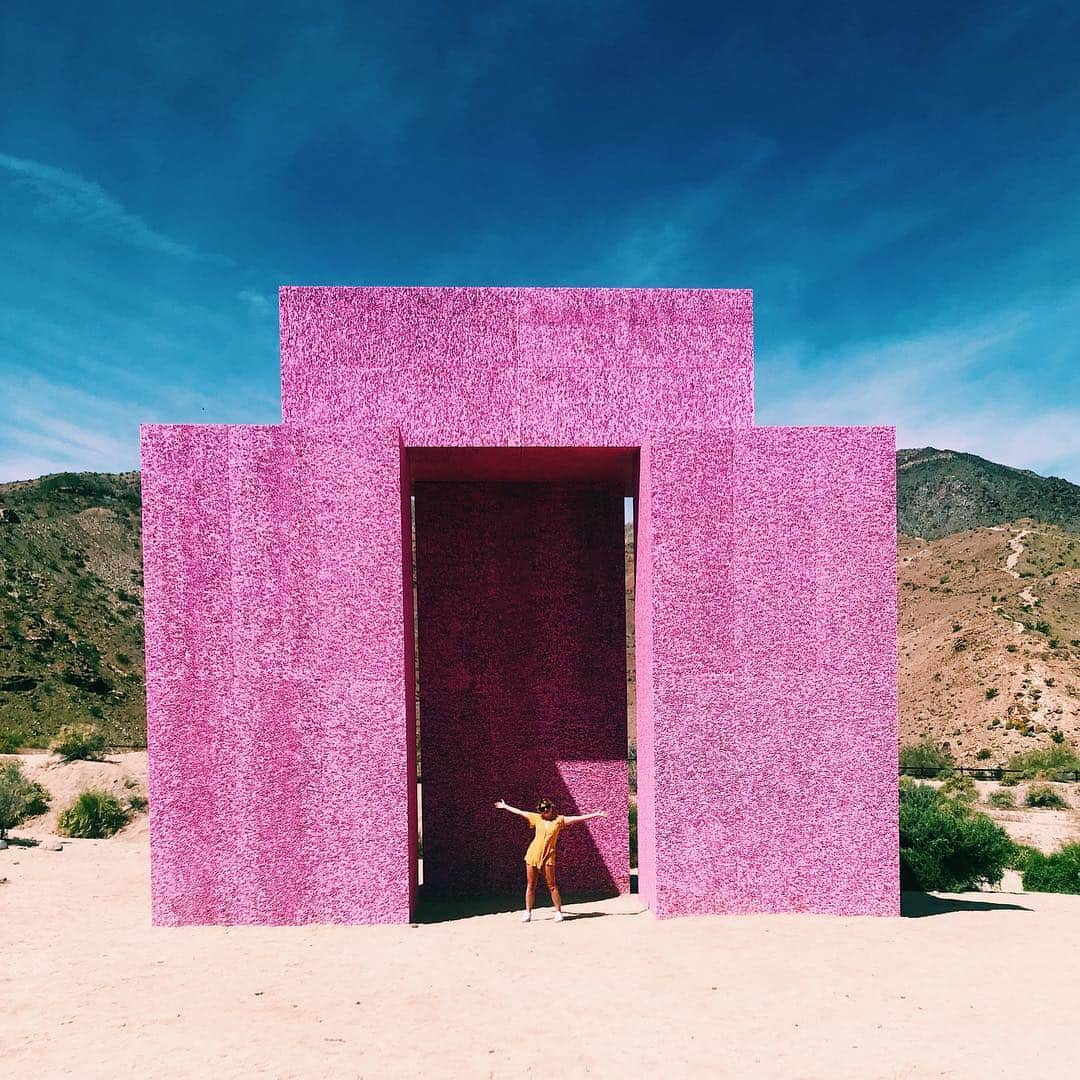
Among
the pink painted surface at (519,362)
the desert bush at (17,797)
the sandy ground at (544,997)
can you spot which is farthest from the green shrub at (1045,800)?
the desert bush at (17,797)

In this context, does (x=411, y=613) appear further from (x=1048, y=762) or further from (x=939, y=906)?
(x=1048, y=762)

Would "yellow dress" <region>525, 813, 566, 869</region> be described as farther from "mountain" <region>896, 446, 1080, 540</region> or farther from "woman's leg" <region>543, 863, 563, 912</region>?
"mountain" <region>896, 446, 1080, 540</region>

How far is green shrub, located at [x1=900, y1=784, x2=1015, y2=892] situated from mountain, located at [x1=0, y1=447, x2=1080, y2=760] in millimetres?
21248

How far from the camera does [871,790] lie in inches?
300

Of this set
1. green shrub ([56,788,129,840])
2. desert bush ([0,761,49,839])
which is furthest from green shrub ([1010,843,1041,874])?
desert bush ([0,761,49,839])

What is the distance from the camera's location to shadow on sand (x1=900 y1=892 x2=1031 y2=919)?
27.7ft

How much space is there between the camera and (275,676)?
24.5ft

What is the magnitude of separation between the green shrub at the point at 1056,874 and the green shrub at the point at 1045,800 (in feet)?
36.7

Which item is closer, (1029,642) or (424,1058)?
(424,1058)

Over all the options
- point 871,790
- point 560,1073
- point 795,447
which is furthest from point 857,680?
point 560,1073

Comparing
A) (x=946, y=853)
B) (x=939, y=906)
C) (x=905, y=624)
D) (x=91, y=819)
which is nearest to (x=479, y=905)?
(x=939, y=906)

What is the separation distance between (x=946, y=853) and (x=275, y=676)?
9.15 m

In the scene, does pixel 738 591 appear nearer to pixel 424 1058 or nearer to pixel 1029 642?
pixel 424 1058

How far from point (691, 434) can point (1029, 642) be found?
35.6 m
